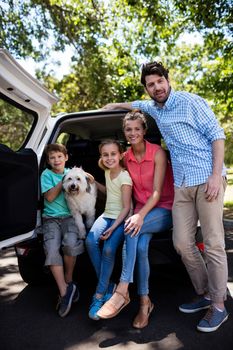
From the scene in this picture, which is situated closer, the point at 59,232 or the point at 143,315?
the point at 143,315

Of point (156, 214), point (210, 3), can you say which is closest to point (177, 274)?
point (156, 214)

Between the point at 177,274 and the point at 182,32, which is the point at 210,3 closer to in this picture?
the point at 182,32

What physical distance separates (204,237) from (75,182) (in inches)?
59.2

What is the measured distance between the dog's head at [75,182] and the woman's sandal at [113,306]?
1.18m

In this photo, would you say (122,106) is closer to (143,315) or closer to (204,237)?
(204,237)

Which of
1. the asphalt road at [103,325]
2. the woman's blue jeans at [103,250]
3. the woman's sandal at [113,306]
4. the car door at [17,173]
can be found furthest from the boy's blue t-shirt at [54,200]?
the woman's sandal at [113,306]

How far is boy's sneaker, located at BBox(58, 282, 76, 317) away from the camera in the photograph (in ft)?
12.7

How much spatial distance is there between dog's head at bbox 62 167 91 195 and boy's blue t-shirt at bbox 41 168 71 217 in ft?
0.36

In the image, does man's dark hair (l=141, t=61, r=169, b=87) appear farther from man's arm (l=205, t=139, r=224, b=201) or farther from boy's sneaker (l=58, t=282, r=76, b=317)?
boy's sneaker (l=58, t=282, r=76, b=317)

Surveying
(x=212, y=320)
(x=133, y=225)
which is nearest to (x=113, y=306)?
(x=133, y=225)

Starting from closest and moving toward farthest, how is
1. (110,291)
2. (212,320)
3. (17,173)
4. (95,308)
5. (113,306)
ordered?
(17,173) → (212,320) → (113,306) → (95,308) → (110,291)

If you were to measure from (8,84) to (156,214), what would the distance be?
187 centimetres

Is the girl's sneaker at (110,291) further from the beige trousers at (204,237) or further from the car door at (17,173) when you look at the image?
the car door at (17,173)

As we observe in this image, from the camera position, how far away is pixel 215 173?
3.39 meters
